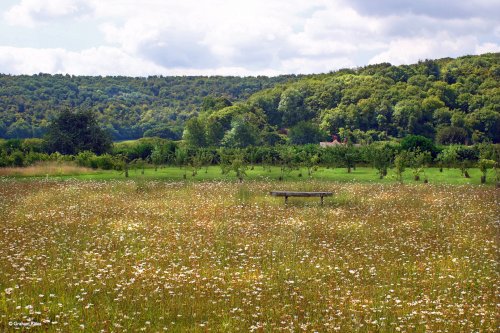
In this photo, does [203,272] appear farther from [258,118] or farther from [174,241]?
[258,118]

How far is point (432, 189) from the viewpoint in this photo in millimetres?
30703

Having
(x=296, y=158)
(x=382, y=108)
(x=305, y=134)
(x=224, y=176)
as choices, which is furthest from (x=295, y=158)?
(x=382, y=108)

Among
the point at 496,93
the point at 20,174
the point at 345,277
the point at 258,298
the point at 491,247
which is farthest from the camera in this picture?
the point at 496,93

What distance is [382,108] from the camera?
103m

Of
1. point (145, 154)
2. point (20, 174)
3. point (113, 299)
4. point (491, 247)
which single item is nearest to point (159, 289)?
point (113, 299)

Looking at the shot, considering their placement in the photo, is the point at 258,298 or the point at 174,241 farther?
the point at 174,241

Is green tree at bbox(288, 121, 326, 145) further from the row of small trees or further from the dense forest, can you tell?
the row of small trees

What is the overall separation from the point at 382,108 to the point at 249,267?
310 ft

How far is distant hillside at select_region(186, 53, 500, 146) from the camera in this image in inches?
3816

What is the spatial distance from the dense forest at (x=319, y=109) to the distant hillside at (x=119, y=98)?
33 cm

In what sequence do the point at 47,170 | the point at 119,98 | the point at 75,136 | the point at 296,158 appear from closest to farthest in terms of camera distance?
the point at 47,170 → the point at 296,158 → the point at 75,136 → the point at 119,98

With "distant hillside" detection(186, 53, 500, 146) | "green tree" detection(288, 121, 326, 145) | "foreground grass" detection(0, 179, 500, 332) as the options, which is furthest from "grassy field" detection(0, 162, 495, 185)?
"green tree" detection(288, 121, 326, 145)

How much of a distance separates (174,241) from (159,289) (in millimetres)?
4807

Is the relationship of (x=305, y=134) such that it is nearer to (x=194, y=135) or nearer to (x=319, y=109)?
(x=319, y=109)
